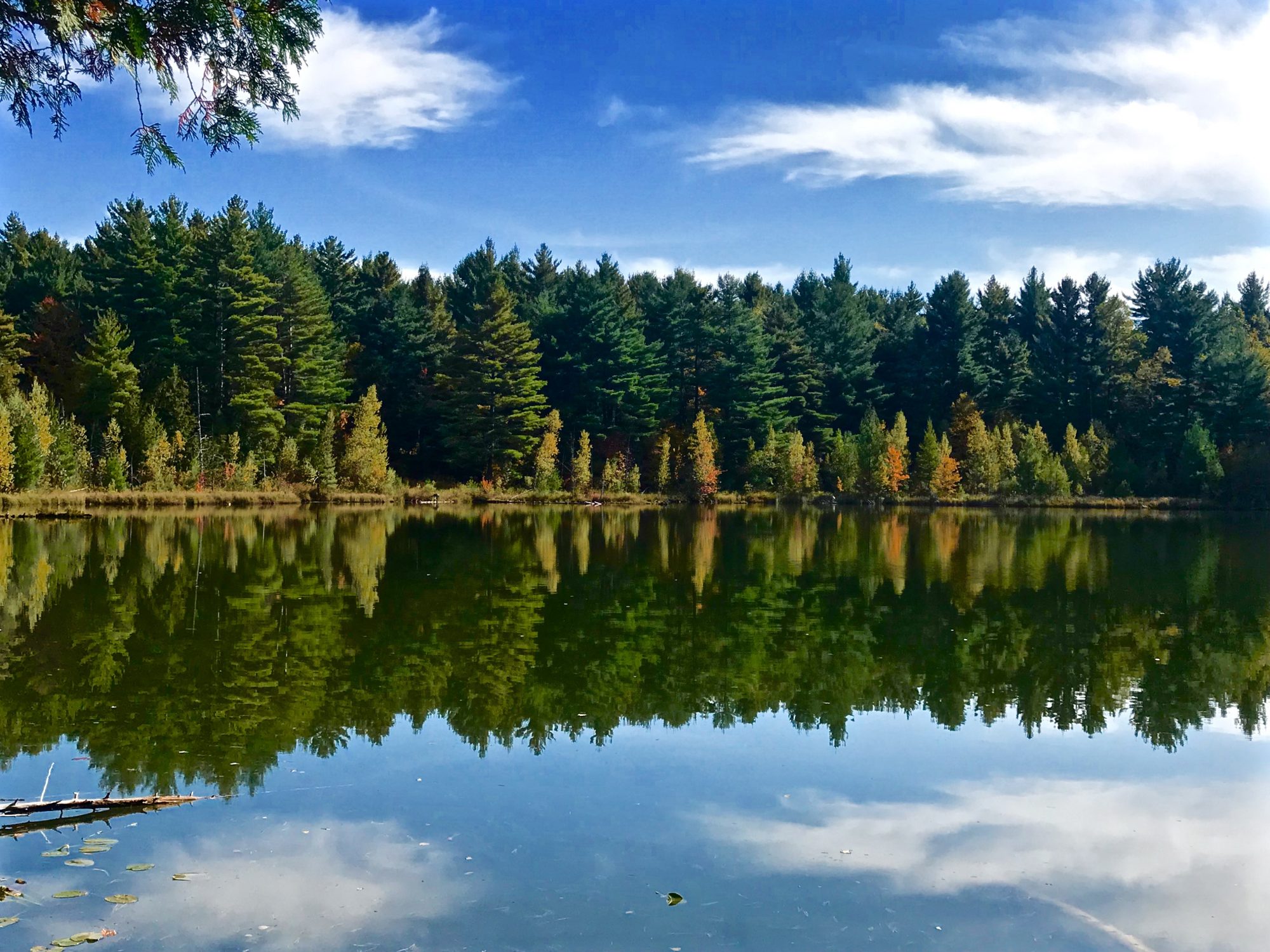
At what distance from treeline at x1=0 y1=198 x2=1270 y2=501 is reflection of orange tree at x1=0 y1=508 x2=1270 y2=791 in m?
26.3

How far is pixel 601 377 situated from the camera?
6303cm

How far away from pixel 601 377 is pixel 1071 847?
56568mm

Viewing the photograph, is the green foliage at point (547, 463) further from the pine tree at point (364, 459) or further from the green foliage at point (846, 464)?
the green foliage at point (846, 464)

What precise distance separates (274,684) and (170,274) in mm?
48768

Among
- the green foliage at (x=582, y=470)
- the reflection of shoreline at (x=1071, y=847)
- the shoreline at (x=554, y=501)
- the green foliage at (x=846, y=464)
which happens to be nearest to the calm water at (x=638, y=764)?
the reflection of shoreline at (x=1071, y=847)

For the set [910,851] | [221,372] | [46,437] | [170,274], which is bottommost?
[910,851]

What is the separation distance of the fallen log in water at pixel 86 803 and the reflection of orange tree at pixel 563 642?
1.62 feet

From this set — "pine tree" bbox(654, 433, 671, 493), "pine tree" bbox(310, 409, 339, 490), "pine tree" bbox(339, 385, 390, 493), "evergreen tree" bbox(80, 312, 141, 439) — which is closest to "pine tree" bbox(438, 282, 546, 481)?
"pine tree" bbox(339, 385, 390, 493)

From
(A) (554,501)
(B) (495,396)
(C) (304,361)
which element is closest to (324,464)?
(C) (304,361)

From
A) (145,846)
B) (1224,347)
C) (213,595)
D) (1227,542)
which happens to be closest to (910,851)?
(145,846)

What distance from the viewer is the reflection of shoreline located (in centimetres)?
629

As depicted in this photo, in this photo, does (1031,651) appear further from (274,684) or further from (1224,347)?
(1224,347)

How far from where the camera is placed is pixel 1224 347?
6178 cm

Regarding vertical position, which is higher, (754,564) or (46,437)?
(46,437)
